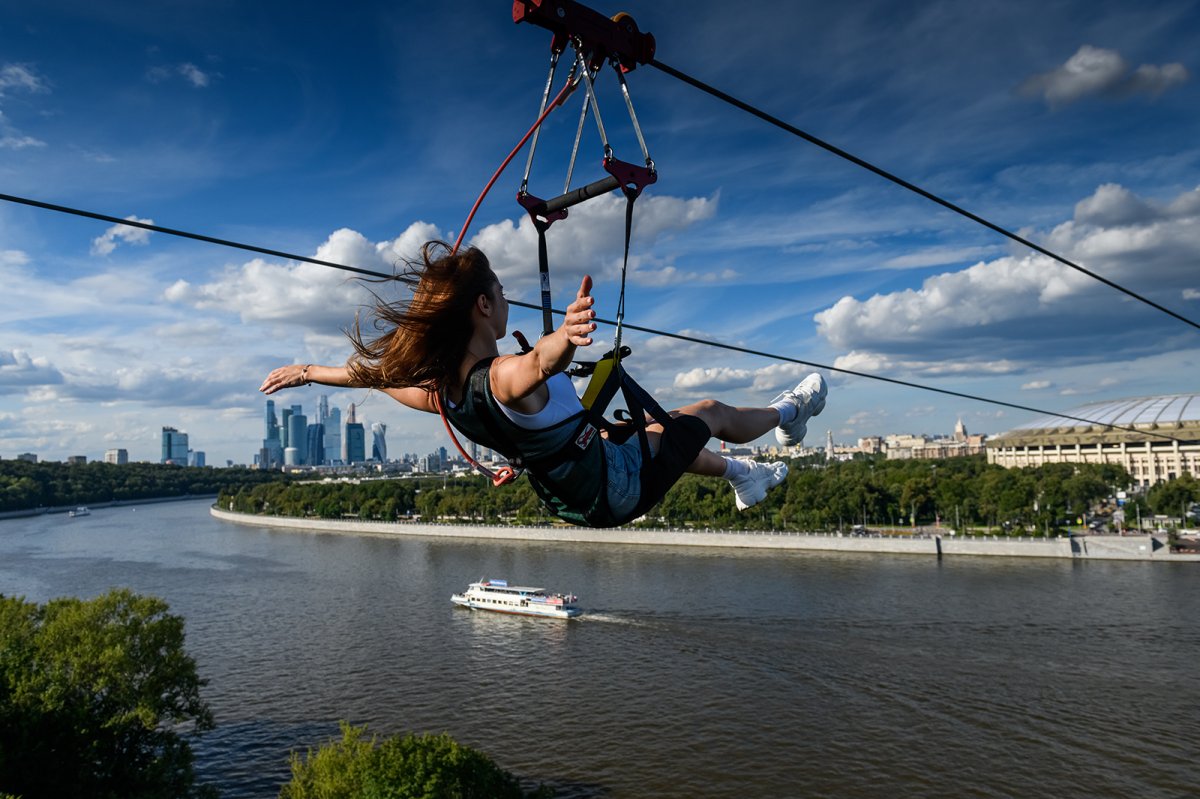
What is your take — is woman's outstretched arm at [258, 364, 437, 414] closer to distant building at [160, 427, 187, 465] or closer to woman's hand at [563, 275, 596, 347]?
woman's hand at [563, 275, 596, 347]

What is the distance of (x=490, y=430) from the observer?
7.12ft

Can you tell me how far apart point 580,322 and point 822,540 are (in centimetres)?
3587

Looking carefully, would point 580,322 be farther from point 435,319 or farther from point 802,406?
point 802,406

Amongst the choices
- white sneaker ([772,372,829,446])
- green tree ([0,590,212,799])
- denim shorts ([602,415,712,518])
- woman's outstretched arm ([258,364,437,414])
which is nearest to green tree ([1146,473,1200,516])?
green tree ([0,590,212,799])

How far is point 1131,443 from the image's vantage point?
56625 millimetres

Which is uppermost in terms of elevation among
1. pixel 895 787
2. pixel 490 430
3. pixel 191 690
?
pixel 490 430

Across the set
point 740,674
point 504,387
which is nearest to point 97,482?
point 740,674

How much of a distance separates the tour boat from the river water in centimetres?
62

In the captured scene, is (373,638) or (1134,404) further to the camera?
(1134,404)

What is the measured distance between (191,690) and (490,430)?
12.3 metres

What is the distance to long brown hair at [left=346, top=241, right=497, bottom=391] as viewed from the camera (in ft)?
7.20

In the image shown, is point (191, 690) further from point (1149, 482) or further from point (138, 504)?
point (138, 504)

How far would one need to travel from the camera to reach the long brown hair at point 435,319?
7.20 ft

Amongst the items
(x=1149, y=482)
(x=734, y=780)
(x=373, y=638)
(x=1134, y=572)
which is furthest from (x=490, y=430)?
(x=1149, y=482)
